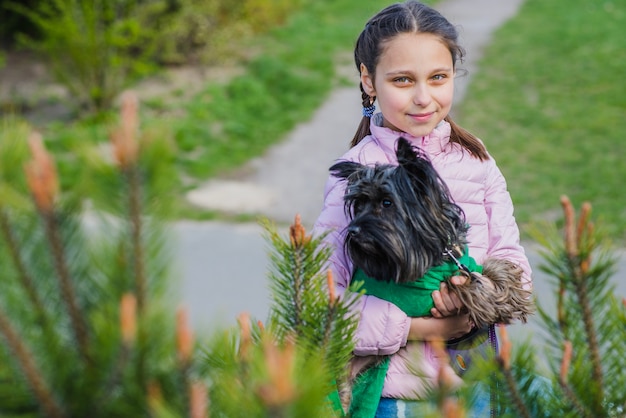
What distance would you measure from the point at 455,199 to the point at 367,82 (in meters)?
0.39

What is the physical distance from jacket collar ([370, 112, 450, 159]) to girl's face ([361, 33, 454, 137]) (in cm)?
4

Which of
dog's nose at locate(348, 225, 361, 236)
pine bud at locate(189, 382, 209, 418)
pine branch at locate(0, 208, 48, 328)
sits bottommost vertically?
pine bud at locate(189, 382, 209, 418)

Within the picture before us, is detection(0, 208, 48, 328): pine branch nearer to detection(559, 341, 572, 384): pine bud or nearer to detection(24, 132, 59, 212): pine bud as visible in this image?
detection(24, 132, 59, 212): pine bud

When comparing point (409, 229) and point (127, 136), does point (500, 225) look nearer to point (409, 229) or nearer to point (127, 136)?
point (409, 229)

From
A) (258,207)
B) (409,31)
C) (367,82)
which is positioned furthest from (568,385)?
(258,207)

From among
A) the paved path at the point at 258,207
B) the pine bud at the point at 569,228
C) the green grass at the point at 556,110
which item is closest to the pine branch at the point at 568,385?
the pine bud at the point at 569,228

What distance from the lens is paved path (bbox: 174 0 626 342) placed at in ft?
18.6

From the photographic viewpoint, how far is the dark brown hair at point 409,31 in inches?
73.1

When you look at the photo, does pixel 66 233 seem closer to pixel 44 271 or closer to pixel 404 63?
pixel 44 271

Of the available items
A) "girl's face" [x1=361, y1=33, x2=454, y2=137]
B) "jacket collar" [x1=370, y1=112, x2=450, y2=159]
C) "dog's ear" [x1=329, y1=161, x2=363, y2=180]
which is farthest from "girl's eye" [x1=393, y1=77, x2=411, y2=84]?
"dog's ear" [x1=329, y1=161, x2=363, y2=180]

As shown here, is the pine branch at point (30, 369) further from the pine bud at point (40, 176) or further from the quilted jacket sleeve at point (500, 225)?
the quilted jacket sleeve at point (500, 225)

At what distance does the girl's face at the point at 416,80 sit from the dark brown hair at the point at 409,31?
2 centimetres

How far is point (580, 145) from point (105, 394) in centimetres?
787

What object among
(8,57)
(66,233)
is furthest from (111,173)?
(8,57)
